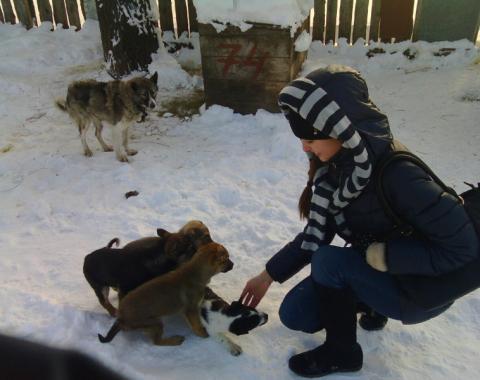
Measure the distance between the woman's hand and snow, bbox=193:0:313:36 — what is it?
13.0 ft

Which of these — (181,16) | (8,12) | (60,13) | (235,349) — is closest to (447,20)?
(181,16)

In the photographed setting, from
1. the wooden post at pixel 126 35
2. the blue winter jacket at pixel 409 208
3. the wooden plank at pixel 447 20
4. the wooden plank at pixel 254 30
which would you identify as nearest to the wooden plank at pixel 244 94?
the wooden plank at pixel 254 30

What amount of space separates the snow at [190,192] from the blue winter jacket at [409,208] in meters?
0.85

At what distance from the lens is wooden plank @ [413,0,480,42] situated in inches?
310

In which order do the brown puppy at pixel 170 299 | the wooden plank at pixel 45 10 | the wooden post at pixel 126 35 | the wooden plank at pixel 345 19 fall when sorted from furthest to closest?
the wooden plank at pixel 45 10
the wooden plank at pixel 345 19
the wooden post at pixel 126 35
the brown puppy at pixel 170 299

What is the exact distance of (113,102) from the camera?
589 centimetres

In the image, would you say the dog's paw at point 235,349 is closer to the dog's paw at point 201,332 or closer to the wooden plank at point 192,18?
the dog's paw at point 201,332

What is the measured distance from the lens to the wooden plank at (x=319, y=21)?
28.5 ft

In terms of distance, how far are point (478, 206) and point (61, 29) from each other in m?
9.66

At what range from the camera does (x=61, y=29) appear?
9898 mm

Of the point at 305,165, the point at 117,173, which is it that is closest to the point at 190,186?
the point at 117,173

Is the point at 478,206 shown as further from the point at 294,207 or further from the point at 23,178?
the point at 23,178

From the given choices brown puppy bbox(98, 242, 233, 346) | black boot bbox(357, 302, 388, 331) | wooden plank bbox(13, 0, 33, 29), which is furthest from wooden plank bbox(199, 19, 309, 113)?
wooden plank bbox(13, 0, 33, 29)

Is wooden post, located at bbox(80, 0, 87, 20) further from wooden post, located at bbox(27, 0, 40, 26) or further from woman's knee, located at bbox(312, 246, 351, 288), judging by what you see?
woman's knee, located at bbox(312, 246, 351, 288)
